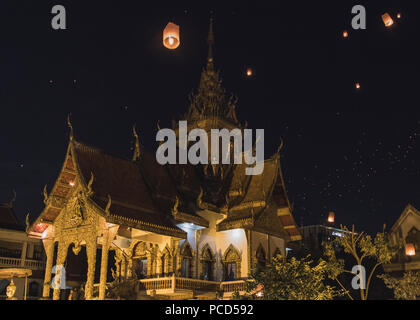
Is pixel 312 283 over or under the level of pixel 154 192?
under

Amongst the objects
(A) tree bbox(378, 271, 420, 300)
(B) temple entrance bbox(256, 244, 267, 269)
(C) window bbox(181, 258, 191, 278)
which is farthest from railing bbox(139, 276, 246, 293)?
(A) tree bbox(378, 271, 420, 300)

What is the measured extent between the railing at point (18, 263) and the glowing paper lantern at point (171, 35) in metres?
19.2

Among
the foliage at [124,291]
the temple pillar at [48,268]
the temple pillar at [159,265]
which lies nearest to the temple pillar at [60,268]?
the temple pillar at [48,268]

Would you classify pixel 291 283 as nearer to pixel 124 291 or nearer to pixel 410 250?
pixel 124 291

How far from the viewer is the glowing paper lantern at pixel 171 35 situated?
15.7 meters

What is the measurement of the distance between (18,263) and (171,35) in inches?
776

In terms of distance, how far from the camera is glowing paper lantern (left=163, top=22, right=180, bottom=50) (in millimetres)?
15664

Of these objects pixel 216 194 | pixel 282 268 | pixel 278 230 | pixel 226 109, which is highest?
pixel 226 109

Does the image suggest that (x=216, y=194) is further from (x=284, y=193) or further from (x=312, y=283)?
(x=312, y=283)

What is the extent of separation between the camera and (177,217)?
19.4 m

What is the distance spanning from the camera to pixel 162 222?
19.1m

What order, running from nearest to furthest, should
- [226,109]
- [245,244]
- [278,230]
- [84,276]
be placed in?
1. [245,244]
2. [278,230]
3. [84,276]
4. [226,109]
